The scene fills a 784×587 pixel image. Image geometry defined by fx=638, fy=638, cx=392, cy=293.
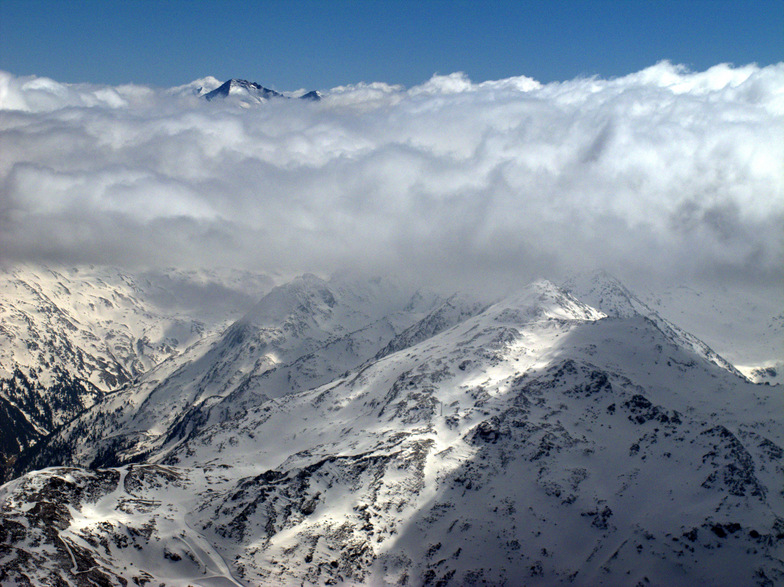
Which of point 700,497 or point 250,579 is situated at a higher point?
point 700,497

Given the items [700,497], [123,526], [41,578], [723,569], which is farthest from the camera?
[700,497]

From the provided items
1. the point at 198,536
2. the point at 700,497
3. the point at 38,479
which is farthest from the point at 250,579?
the point at 700,497

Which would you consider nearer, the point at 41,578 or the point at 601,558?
the point at 41,578

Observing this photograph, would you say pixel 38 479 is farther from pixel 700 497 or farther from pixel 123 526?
pixel 700 497

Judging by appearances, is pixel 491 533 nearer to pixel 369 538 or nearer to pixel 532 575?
pixel 532 575

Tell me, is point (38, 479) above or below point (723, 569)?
above

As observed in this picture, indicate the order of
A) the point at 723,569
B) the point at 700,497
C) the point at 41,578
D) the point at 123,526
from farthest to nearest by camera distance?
the point at 700,497 → the point at 123,526 → the point at 723,569 → the point at 41,578

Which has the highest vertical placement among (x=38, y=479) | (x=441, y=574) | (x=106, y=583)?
(x=38, y=479)

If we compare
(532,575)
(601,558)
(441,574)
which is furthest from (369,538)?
(601,558)

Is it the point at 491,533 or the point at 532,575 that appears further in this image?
the point at 491,533
